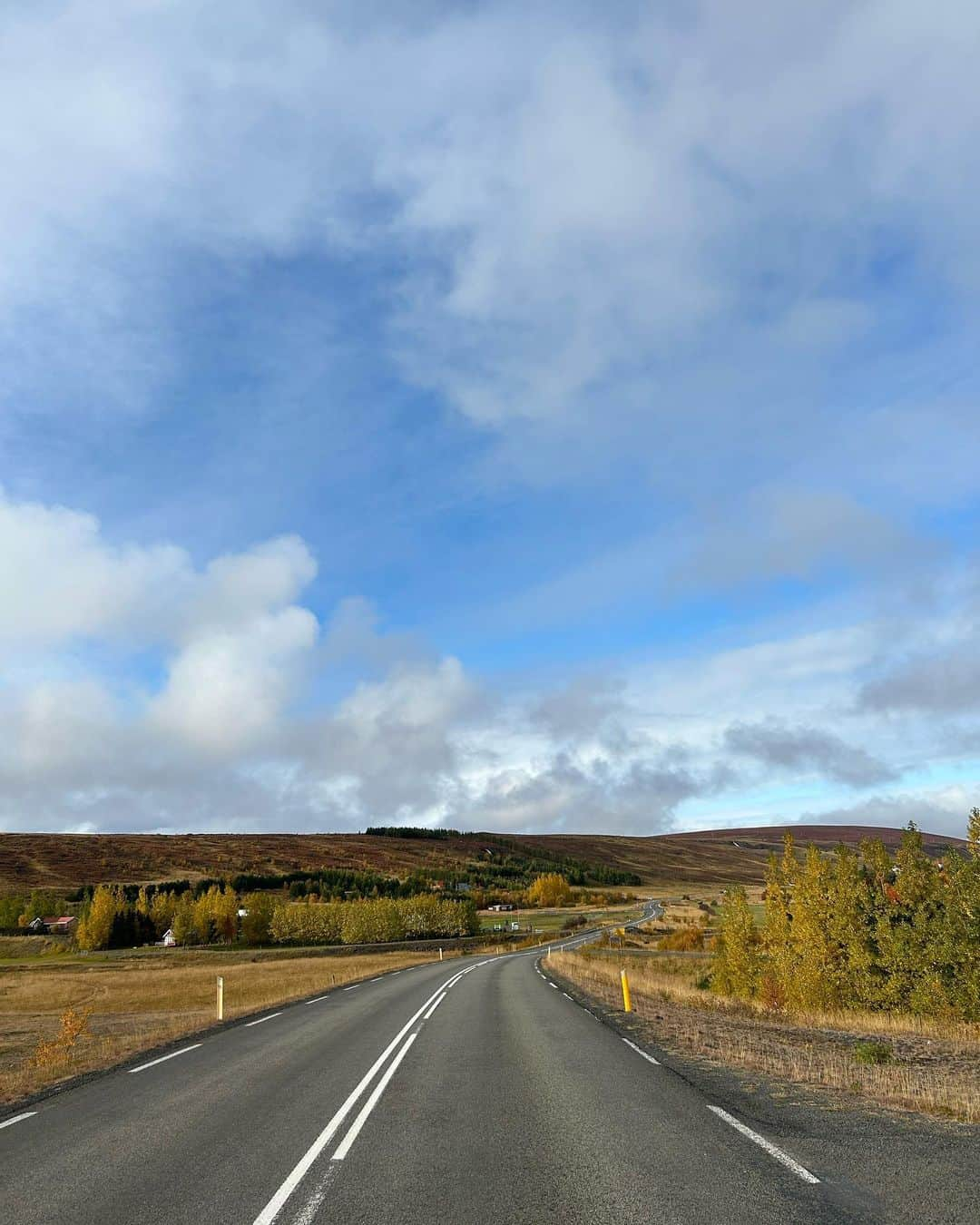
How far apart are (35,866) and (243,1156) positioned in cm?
21049

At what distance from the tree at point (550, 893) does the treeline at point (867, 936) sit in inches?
6106

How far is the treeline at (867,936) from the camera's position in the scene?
1075 inches

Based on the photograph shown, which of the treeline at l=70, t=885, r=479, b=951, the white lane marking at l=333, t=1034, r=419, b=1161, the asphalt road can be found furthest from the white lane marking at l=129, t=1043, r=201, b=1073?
the treeline at l=70, t=885, r=479, b=951

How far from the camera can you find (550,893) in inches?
7564

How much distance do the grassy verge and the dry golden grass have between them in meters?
12.2

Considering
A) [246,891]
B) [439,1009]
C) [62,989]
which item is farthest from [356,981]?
[246,891]

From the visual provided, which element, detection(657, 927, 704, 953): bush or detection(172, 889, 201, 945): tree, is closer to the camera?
detection(657, 927, 704, 953): bush

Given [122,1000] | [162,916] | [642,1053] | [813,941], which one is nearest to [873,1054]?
[642,1053]

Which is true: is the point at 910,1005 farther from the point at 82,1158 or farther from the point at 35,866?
the point at 35,866

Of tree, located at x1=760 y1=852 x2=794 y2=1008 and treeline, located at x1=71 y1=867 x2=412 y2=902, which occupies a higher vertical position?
treeline, located at x1=71 y1=867 x2=412 y2=902

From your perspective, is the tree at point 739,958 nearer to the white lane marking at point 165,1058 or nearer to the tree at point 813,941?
the tree at point 813,941

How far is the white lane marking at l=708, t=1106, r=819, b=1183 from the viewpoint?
721 centimetres

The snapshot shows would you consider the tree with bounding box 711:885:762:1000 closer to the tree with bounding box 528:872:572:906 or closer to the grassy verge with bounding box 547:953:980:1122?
the grassy verge with bounding box 547:953:980:1122

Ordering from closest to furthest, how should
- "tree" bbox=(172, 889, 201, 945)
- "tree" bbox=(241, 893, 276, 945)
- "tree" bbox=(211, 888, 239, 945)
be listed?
"tree" bbox=(241, 893, 276, 945) < "tree" bbox=(172, 889, 201, 945) < "tree" bbox=(211, 888, 239, 945)
